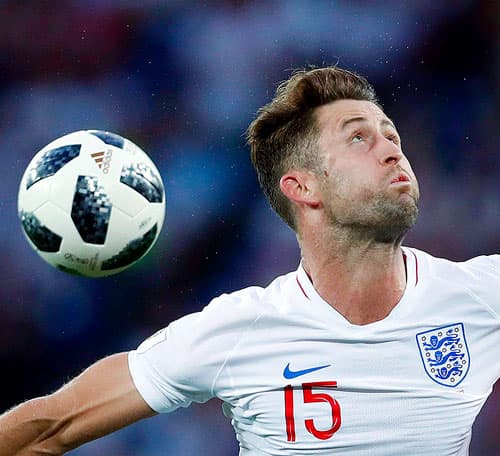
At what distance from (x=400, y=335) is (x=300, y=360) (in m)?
0.34

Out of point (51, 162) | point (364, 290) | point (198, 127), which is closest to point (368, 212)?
point (364, 290)

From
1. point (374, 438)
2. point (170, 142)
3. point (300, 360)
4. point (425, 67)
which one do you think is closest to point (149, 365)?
point (300, 360)

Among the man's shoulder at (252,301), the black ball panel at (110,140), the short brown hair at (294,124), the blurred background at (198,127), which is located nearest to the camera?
the man's shoulder at (252,301)

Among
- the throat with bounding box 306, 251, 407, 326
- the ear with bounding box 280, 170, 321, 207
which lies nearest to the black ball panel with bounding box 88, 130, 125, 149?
the ear with bounding box 280, 170, 321, 207

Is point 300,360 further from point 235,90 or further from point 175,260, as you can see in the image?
point 235,90

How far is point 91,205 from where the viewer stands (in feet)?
10.6

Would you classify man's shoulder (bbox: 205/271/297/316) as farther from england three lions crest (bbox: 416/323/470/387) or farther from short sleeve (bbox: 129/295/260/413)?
england three lions crest (bbox: 416/323/470/387)

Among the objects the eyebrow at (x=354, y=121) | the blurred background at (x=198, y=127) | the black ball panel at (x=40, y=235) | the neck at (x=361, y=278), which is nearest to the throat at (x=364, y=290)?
the neck at (x=361, y=278)

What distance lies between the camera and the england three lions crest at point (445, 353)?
3.12 m

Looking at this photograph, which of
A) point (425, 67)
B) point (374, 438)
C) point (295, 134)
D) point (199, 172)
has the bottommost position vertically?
point (374, 438)

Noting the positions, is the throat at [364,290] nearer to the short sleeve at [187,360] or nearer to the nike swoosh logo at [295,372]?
the nike swoosh logo at [295,372]

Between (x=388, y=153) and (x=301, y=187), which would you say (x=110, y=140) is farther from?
(x=388, y=153)

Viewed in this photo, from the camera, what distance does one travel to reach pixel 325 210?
3379mm

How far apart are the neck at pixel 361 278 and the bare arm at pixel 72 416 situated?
0.75 meters
